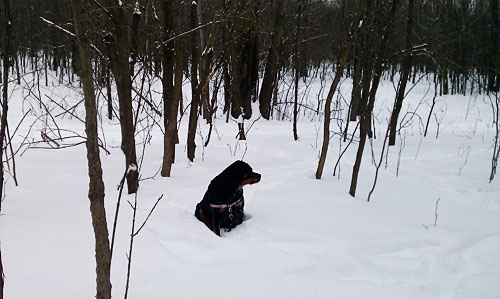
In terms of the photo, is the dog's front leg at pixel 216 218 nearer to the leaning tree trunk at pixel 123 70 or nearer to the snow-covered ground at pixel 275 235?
the snow-covered ground at pixel 275 235

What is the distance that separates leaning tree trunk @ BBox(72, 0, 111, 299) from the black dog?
1.97 metres

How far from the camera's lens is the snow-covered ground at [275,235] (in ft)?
8.39

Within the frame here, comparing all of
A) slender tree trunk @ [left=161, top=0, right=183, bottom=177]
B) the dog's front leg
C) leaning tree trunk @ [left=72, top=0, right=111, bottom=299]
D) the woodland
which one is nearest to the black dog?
the dog's front leg

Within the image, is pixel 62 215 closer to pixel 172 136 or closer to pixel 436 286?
pixel 172 136

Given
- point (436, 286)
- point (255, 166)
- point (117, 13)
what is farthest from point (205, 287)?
point (255, 166)

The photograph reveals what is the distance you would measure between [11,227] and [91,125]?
2.46 meters

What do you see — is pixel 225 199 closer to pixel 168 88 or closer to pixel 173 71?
pixel 168 88

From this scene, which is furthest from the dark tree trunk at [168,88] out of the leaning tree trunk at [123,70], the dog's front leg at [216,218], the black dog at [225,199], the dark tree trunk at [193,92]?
the dog's front leg at [216,218]

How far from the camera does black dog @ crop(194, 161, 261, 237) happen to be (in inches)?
142

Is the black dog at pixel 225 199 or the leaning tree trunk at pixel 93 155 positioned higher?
the leaning tree trunk at pixel 93 155

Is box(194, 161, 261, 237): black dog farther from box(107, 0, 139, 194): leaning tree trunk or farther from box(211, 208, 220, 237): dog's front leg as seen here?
box(107, 0, 139, 194): leaning tree trunk

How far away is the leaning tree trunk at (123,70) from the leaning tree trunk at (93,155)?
2.21 meters

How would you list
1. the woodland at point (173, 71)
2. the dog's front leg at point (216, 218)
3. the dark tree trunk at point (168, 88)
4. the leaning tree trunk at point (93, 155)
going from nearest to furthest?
the leaning tree trunk at point (93, 155) → the woodland at point (173, 71) → the dog's front leg at point (216, 218) → the dark tree trunk at point (168, 88)

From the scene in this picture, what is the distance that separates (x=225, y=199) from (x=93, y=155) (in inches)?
86.6
